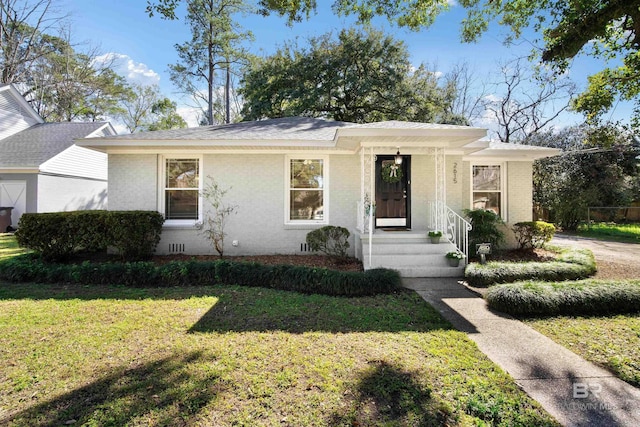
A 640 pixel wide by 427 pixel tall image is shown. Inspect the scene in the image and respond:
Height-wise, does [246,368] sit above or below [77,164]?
below

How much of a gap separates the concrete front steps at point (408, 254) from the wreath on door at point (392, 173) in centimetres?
156

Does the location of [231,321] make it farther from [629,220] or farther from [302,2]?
[629,220]

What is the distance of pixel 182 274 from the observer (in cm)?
619

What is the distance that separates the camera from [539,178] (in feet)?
58.9

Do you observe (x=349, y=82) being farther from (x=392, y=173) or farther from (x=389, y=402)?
(x=389, y=402)

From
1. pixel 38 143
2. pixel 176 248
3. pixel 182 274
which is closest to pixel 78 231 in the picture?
pixel 176 248

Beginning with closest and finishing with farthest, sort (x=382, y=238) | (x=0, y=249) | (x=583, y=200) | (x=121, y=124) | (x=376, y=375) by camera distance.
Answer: (x=376, y=375)
(x=382, y=238)
(x=0, y=249)
(x=583, y=200)
(x=121, y=124)

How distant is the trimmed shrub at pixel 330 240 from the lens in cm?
731

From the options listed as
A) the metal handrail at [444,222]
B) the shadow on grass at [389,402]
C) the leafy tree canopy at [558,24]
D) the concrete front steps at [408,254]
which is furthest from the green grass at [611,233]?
the shadow on grass at [389,402]

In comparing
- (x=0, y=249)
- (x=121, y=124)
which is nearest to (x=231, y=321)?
(x=0, y=249)

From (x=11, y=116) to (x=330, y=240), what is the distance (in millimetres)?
20104

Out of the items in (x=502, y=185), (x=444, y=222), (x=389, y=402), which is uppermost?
(x=502, y=185)

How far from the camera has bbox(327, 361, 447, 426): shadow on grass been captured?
231 cm

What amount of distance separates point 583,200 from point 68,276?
21024 millimetres
